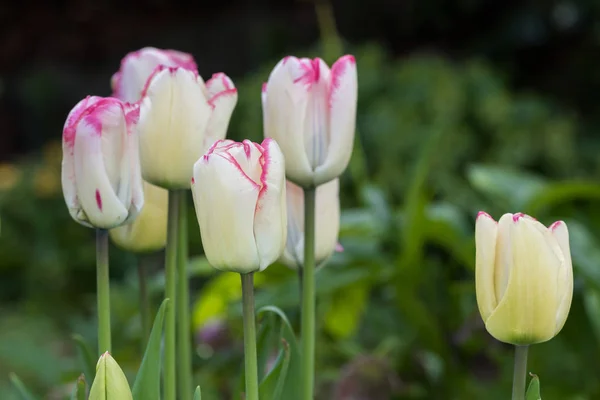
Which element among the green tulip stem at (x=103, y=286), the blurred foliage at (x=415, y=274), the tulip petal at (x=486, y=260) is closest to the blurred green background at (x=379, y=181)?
the blurred foliage at (x=415, y=274)

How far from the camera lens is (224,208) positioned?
0.45 metres

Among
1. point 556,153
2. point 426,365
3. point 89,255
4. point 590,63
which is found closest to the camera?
point 426,365

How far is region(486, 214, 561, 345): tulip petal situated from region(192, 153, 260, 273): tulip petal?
0.13m

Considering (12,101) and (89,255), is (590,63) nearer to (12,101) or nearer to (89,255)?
(89,255)

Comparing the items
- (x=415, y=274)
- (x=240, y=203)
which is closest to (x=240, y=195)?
(x=240, y=203)

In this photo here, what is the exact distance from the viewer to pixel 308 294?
538 millimetres

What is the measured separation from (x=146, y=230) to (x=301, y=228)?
4.1 inches

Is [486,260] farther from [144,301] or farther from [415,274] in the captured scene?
→ [415,274]

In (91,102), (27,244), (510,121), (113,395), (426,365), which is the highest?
(91,102)

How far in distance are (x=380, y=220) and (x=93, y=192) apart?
838 millimetres

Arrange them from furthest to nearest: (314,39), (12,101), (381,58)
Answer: (12,101), (314,39), (381,58)

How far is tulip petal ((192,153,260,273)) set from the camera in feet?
1.45

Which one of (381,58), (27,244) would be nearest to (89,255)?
(27,244)

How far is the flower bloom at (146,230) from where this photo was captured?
0.59 metres
